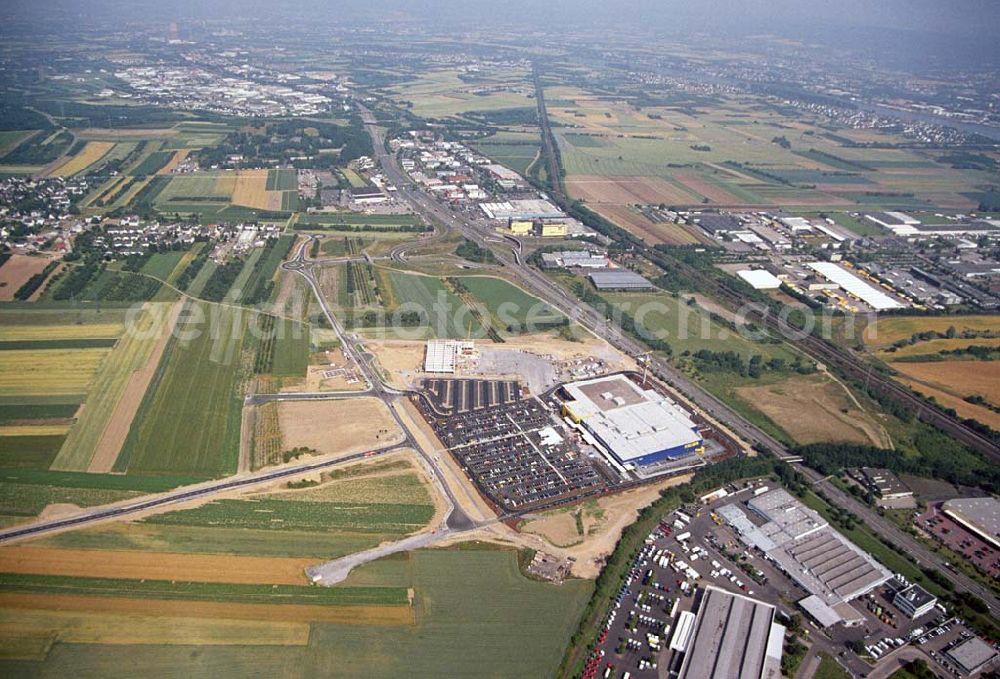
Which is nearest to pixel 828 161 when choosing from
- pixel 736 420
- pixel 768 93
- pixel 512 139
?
pixel 512 139

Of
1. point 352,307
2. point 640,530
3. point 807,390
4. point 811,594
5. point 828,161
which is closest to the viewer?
point 811,594

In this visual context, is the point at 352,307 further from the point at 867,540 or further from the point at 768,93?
the point at 768,93

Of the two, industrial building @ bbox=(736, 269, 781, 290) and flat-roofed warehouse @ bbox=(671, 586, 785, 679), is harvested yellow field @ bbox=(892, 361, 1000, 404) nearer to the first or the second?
industrial building @ bbox=(736, 269, 781, 290)

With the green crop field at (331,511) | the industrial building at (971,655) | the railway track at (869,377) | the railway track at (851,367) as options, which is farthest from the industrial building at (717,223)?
the industrial building at (971,655)

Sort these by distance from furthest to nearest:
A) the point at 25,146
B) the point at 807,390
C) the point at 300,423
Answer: the point at 25,146
the point at 807,390
the point at 300,423

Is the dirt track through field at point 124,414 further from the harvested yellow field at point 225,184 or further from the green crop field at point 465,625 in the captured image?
the harvested yellow field at point 225,184

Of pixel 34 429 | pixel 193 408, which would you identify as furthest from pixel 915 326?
pixel 34 429

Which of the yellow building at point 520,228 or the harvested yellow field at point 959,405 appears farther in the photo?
the yellow building at point 520,228
